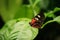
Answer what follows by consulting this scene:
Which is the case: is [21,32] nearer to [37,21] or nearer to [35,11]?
[37,21]

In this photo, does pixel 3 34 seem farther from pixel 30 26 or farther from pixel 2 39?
pixel 30 26

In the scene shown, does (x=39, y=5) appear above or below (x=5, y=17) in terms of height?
above

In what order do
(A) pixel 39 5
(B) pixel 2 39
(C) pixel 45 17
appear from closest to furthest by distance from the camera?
(B) pixel 2 39, (C) pixel 45 17, (A) pixel 39 5

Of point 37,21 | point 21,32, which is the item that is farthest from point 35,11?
point 21,32

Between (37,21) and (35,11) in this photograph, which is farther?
(35,11)

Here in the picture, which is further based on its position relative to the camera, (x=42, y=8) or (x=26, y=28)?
(x=42, y=8)

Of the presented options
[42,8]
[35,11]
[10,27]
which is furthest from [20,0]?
[10,27]

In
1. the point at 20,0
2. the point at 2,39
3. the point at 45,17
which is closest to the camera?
the point at 2,39

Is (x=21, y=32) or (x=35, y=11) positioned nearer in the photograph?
(x=21, y=32)
